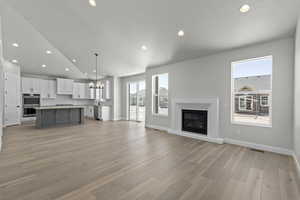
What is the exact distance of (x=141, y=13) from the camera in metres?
3.11

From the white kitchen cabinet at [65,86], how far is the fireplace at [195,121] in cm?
827

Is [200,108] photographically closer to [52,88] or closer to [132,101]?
[132,101]

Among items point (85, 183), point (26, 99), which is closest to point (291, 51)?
point (85, 183)

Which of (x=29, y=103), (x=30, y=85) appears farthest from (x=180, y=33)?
(x=29, y=103)

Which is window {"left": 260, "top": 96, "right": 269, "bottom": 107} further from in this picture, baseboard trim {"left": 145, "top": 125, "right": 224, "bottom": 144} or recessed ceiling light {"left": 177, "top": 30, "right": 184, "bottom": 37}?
recessed ceiling light {"left": 177, "top": 30, "right": 184, "bottom": 37}

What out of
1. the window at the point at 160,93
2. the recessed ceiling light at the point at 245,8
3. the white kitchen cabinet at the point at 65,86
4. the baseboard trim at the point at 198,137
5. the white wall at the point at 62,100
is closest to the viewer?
the recessed ceiling light at the point at 245,8

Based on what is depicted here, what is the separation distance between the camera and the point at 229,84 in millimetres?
3936

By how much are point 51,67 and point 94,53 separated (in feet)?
11.8

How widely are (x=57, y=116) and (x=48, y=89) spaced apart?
121 inches

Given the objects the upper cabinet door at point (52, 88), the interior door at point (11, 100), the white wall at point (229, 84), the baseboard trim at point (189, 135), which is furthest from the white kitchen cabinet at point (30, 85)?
the white wall at point (229, 84)

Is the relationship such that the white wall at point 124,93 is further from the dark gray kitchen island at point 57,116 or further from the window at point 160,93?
the dark gray kitchen island at point 57,116

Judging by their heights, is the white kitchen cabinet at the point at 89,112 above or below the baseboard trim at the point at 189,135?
above

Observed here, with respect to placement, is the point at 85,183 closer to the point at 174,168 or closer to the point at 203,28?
the point at 174,168

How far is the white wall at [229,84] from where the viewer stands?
3.11 meters
